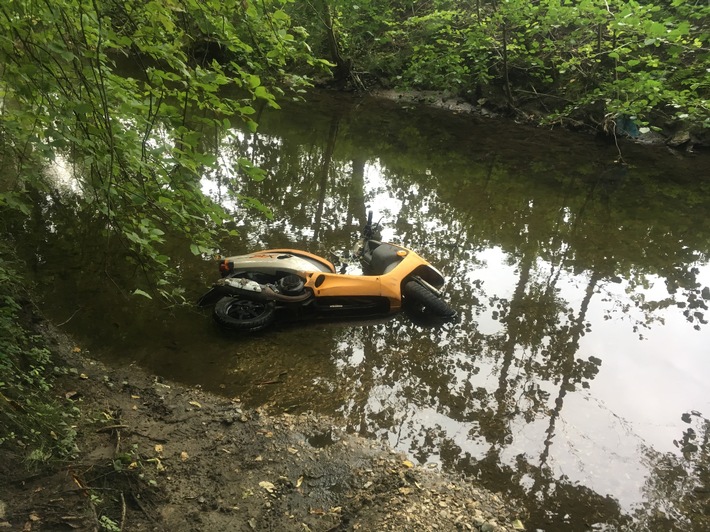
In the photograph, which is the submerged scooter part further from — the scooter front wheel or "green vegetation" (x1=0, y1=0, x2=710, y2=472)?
"green vegetation" (x1=0, y1=0, x2=710, y2=472)

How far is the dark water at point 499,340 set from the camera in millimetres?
3389

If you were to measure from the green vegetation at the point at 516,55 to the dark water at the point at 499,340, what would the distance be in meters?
4.09

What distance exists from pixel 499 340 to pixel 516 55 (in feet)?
37.6

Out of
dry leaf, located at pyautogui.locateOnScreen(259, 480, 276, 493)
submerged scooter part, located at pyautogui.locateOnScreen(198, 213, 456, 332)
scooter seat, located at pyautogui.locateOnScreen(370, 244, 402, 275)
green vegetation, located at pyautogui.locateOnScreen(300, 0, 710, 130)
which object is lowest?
dry leaf, located at pyautogui.locateOnScreen(259, 480, 276, 493)

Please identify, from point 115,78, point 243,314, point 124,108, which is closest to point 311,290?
point 243,314

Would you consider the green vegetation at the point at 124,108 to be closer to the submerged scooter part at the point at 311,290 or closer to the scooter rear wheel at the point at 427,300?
the submerged scooter part at the point at 311,290

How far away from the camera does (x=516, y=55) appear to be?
13.2m

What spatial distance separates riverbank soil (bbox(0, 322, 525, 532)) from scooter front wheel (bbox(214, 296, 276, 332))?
2.55 feet

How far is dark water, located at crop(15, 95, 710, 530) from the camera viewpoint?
11.1ft

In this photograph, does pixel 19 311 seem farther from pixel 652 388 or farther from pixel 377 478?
pixel 652 388

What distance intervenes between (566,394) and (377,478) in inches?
81.4

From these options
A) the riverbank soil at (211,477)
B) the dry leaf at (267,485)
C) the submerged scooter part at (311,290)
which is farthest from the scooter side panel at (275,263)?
the dry leaf at (267,485)

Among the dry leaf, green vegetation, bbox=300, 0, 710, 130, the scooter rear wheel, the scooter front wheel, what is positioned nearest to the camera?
the dry leaf

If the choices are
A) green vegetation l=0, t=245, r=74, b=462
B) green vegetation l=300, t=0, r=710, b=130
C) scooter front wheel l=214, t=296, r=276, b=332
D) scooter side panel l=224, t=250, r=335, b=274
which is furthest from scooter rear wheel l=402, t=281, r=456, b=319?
green vegetation l=300, t=0, r=710, b=130
